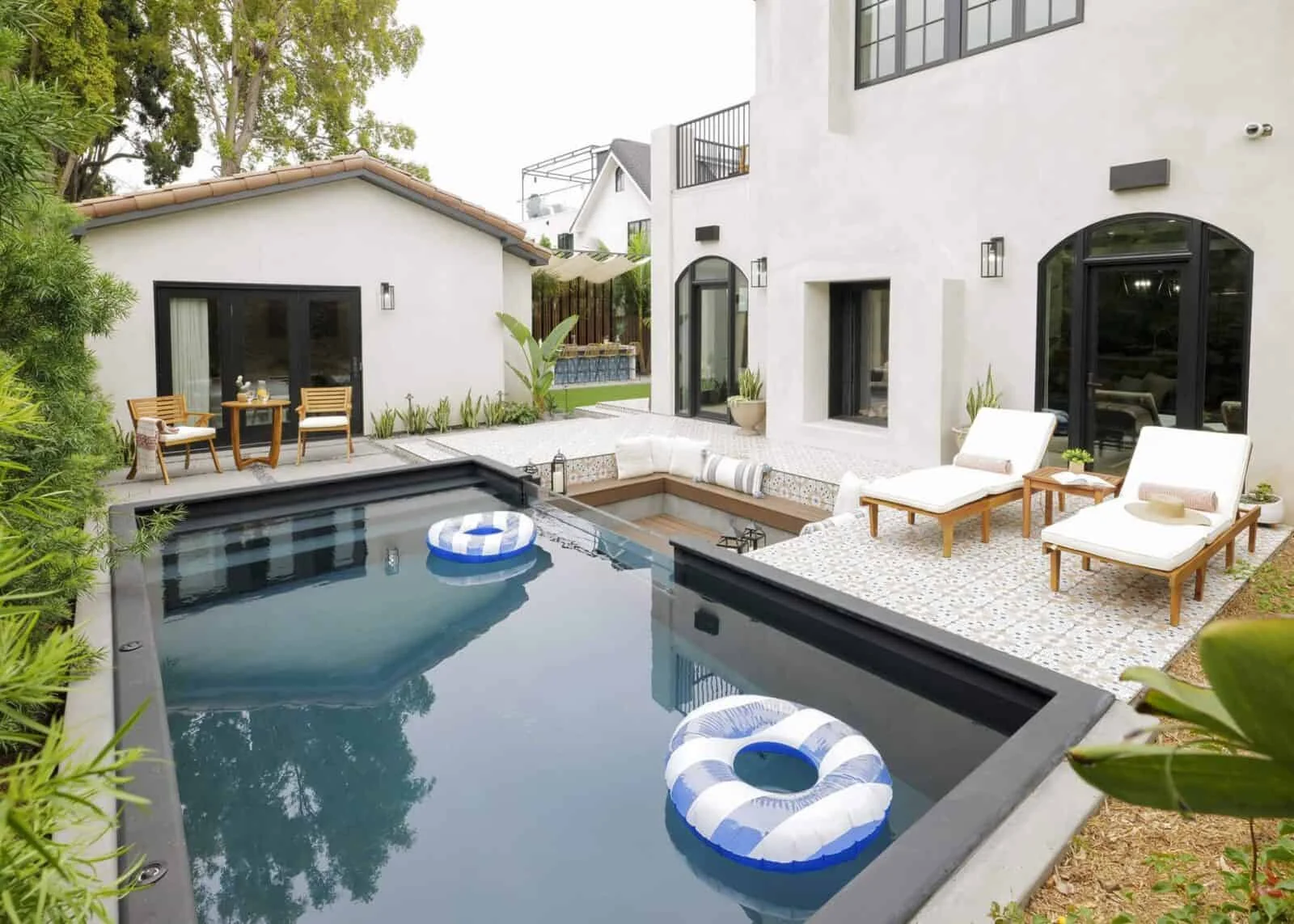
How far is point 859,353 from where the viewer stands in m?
15.0

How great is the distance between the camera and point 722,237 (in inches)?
687

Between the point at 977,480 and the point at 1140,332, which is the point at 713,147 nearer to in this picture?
the point at 1140,332

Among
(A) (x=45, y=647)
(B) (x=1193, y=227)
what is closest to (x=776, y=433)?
(B) (x=1193, y=227)

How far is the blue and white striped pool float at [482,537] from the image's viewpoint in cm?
998

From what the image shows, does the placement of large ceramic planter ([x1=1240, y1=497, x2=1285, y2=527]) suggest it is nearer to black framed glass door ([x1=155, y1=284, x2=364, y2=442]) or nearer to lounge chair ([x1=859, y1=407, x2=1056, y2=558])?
lounge chair ([x1=859, y1=407, x2=1056, y2=558])

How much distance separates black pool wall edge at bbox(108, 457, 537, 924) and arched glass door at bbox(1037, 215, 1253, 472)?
735cm

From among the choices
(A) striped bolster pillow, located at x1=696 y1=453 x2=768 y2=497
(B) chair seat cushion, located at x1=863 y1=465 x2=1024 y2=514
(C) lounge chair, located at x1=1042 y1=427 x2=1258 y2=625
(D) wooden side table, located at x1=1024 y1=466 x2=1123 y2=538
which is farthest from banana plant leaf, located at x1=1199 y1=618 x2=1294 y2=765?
(A) striped bolster pillow, located at x1=696 y1=453 x2=768 y2=497

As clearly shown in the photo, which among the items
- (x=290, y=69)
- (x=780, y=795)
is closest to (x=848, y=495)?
(x=780, y=795)

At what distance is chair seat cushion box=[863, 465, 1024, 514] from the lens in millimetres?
8727

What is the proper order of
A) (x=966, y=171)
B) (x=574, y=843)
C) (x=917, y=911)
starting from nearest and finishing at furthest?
1. (x=917, y=911)
2. (x=574, y=843)
3. (x=966, y=171)

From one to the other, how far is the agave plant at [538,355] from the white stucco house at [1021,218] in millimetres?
4081

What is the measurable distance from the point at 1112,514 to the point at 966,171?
6.36m

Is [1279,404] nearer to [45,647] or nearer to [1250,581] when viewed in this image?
[1250,581]

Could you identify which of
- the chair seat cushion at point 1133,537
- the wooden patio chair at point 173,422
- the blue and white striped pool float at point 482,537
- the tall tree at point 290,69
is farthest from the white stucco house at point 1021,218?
the tall tree at point 290,69
